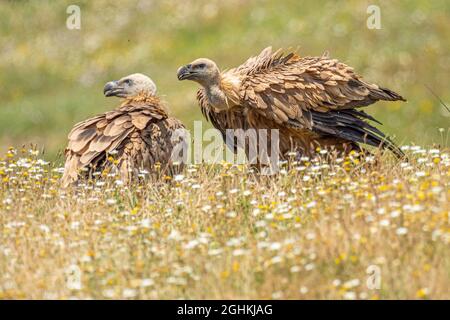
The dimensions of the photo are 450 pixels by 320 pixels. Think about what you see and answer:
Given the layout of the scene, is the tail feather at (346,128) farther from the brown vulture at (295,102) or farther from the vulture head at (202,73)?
the vulture head at (202,73)

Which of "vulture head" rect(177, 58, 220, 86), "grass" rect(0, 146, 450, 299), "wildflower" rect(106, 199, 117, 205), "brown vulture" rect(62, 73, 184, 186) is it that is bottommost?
"grass" rect(0, 146, 450, 299)

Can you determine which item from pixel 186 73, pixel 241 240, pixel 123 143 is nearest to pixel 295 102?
pixel 186 73

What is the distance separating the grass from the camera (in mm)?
6508

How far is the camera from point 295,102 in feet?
33.9

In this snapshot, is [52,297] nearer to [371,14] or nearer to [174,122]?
[174,122]

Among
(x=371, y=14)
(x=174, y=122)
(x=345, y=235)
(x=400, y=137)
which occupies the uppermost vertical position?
(x=371, y=14)

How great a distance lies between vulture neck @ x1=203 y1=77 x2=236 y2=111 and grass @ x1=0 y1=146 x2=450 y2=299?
1743 mm

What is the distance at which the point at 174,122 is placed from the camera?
10680mm

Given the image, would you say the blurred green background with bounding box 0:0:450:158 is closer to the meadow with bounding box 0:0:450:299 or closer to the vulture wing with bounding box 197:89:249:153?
the vulture wing with bounding box 197:89:249:153

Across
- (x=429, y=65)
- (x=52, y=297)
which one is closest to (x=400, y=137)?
(x=429, y=65)

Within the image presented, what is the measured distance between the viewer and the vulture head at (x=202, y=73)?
10.5 m

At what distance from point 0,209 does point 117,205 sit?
0.97m

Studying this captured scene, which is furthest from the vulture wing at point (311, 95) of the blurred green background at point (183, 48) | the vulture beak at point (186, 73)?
the blurred green background at point (183, 48)

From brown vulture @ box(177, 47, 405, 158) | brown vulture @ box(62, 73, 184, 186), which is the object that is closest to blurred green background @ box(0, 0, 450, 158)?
brown vulture @ box(177, 47, 405, 158)
